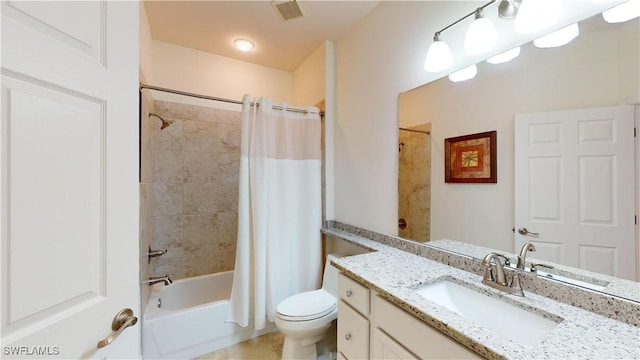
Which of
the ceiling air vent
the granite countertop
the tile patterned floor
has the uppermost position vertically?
the ceiling air vent

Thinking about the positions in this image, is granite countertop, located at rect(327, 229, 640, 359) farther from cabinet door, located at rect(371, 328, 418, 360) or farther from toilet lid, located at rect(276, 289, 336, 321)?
toilet lid, located at rect(276, 289, 336, 321)

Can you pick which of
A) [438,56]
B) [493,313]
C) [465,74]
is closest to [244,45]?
[438,56]

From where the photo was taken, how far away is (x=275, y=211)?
6.51 feet

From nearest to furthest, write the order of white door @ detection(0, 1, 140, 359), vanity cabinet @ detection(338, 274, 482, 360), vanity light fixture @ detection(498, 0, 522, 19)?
white door @ detection(0, 1, 140, 359)
vanity cabinet @ detection(338, 274, 482, 360)
vanity light fixture @ detection(498, 0, 522, 19)

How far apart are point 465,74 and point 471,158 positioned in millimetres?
453

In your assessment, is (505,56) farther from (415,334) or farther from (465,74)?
(415,334)

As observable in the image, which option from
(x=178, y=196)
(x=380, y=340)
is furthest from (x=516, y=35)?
(x=178, y=196)

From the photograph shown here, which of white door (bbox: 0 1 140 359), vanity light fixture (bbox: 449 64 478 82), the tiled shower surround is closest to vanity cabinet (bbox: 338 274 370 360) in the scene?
white door (bbox: 0 1 140 359)

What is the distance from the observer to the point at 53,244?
605 mm

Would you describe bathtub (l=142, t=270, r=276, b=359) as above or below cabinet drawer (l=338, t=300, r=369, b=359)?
below

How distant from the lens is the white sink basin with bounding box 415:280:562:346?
32.7 inches

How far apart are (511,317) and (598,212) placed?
0.51 m

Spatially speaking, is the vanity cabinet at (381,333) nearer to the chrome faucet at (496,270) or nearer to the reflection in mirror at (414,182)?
the chrome faucet at (496,270)

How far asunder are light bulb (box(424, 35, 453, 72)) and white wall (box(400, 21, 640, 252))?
0.10 metres
